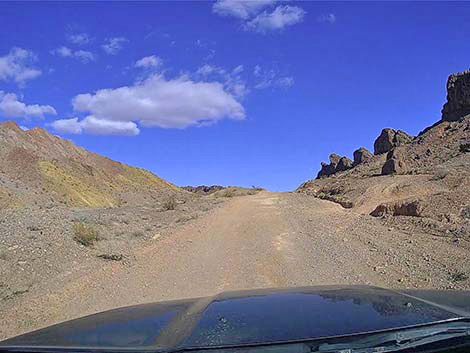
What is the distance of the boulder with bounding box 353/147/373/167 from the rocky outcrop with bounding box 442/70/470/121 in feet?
45.1

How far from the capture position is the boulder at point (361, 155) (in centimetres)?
7556

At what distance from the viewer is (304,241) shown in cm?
1545

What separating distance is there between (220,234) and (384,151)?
58.6 m

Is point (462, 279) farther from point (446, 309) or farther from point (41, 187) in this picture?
point (41, 187)

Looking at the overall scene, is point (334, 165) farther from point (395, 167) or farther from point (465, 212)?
point (465, 212)

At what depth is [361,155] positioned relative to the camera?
77.4 metres

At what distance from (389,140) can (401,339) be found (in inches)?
2840

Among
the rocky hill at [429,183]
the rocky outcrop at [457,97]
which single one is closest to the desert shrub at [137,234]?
the rocky hill at [429,183]

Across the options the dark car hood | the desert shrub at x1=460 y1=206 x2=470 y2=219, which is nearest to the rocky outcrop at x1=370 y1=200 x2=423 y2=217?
the desert shrub at x1=460 y1=206 x2=470 y2=219

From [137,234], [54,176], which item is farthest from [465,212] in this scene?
[54,176]

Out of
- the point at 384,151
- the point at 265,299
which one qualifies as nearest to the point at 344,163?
the point at 384,151

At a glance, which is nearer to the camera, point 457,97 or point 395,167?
point 395,167

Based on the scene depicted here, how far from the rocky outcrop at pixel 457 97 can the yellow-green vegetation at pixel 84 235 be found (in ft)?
181

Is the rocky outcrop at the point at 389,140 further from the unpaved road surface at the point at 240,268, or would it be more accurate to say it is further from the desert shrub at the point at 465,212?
the unpaved road surface at the point at 240,268
